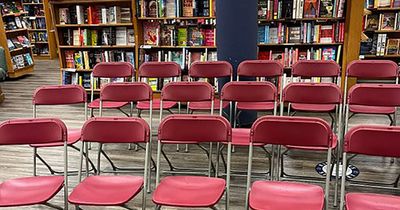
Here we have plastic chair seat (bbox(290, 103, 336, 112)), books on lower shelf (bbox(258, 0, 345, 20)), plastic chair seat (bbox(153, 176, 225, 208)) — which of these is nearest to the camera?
plastic chair seat (bbox(153, 176, 225, 208))

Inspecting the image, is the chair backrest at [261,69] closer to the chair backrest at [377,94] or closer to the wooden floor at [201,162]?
the wooden floor at [201,162]

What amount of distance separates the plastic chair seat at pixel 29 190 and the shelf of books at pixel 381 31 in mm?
6114

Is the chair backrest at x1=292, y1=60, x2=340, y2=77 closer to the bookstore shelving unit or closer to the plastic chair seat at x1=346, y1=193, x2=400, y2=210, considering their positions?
the plastic chair seat at x1=346, y1=193, x2=400, y2=210

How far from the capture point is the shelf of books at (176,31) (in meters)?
6.07

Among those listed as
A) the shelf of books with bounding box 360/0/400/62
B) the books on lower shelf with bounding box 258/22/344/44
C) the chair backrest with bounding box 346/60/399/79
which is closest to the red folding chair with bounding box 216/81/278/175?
the chair backrest with bounding box 346/60/399/79

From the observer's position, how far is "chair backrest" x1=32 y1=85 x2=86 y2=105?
3.88 metres

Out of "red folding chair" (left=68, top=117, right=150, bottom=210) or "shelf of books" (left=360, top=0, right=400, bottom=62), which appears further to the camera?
"shelf of books" (left=360, top=0, right=400, bottom=62)

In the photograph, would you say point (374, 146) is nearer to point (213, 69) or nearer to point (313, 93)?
point (313, 93)

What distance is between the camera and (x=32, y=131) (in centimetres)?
293

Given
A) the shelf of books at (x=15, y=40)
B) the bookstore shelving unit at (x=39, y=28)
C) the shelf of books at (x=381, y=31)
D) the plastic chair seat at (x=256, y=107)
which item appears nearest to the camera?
the plastic chair seat at (x=256, y=107)

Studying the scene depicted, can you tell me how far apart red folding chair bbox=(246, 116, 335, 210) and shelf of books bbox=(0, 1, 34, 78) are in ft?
25.7

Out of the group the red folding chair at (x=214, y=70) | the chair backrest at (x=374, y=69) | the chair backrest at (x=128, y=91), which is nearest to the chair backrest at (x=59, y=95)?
the chair backrest at (x=128, y=91)

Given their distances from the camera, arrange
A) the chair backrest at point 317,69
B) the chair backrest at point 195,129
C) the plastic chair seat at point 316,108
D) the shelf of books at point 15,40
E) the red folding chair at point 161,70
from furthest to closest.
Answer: the shelf of books at point 15,40
the red folding chair at point 161,70
the chair backrest at point 317,69
the plastic chair seat at point 316,108
the chair backrest at point 195,129

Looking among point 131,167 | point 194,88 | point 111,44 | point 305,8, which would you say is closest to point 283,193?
point 194,88
